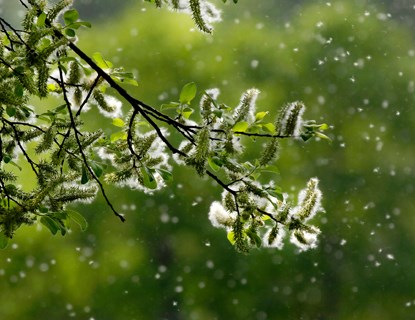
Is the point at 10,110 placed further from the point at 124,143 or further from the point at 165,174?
the point at 165,174

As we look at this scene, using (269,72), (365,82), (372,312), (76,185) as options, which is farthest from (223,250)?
(76,185)

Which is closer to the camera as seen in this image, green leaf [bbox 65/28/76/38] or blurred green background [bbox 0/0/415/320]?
green leaf [bbox 65/28/76/38]

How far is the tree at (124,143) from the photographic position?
4.10 ft

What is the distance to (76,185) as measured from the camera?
1.45 metres

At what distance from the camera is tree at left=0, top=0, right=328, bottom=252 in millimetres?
1250

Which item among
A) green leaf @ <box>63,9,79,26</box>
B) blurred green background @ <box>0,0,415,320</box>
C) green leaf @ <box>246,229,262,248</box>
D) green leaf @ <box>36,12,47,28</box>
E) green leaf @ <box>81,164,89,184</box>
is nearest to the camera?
green leaf @ <box>36,12,47,28</box>

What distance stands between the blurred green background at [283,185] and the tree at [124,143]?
15.9 feet

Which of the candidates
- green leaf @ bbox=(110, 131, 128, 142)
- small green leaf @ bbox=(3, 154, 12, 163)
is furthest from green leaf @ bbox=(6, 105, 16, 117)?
green leaf @ bbox=(110, 131, 128, 142)

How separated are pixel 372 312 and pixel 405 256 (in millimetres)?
757

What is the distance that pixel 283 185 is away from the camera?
7.35 metres

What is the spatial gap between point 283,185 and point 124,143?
5.94 meters

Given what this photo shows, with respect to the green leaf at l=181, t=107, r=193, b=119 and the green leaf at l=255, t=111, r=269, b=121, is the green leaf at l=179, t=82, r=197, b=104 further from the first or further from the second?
the green leaf at l=255, t=111, r=269, b=121

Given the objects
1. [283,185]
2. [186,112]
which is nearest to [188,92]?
[186,112]

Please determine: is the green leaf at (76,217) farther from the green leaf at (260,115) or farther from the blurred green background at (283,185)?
the blurred green background at (283,185)
